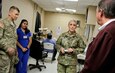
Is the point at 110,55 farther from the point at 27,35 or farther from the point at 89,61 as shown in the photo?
the point at 27,35

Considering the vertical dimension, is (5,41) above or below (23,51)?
above

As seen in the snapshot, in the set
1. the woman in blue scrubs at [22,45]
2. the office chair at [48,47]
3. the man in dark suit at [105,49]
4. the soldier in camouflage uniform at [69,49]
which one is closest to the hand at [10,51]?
the soldier in camouflage uniform at [69,49]

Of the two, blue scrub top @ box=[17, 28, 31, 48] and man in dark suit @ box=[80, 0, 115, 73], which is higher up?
man in dark suit @ box=[80, 0, 115, 73]

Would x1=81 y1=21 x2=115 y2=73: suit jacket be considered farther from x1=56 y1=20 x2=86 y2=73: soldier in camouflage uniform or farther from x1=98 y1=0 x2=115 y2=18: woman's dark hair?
x1=56 y1=20 x2=86 y2=73: soldier in camouflage uniform

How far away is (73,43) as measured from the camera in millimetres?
2707

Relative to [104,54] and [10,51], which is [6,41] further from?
[104,54]

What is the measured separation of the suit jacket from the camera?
40.1 inches

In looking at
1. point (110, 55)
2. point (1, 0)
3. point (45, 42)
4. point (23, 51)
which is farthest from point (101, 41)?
point (45, 42)

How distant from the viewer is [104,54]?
1.03m

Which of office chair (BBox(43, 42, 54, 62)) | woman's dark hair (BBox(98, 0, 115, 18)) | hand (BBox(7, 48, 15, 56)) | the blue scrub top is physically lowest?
office chair (BBox(43, 42, 54, 62))

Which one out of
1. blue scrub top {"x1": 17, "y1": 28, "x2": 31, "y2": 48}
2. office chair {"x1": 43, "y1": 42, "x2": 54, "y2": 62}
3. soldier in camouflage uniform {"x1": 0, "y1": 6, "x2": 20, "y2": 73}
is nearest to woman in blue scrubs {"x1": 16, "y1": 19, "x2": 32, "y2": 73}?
blue scrub top {"x1": 17, "y1": 28, "x2": 31, "y2": 48}

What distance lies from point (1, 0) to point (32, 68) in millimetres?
2095

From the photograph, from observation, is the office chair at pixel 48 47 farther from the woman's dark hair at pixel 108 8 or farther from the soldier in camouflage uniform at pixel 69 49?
the woman's dark hair at pixel 108 8

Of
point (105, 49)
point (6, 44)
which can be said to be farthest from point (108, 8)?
point (6, 44)
